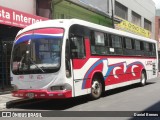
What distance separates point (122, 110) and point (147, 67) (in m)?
10.0

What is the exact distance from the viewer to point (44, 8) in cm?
1895

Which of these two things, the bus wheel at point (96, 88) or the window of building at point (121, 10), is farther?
the window of building at point (121, 10)

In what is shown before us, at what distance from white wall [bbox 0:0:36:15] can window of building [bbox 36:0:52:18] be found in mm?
353

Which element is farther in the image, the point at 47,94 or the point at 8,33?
the point at 8,33

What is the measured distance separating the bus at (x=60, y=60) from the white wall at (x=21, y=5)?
184 inches

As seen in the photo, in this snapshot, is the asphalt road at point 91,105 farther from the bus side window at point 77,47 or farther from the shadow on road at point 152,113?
the bus side window at point 77,47

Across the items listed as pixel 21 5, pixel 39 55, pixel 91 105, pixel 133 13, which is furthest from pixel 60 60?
pixel 133 13

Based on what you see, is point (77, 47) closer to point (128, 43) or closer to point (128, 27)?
point (128, 43)

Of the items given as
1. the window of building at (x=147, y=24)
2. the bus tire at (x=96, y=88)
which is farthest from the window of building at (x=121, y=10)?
the bus tire at (x=96, y=88)

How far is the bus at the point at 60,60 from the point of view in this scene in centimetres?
1073

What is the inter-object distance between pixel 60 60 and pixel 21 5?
745 centimetres

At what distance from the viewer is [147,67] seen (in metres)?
19.9

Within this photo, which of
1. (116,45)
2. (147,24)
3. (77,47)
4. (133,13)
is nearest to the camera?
(77,47)

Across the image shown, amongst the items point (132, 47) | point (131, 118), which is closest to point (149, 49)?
point (132, 47)
